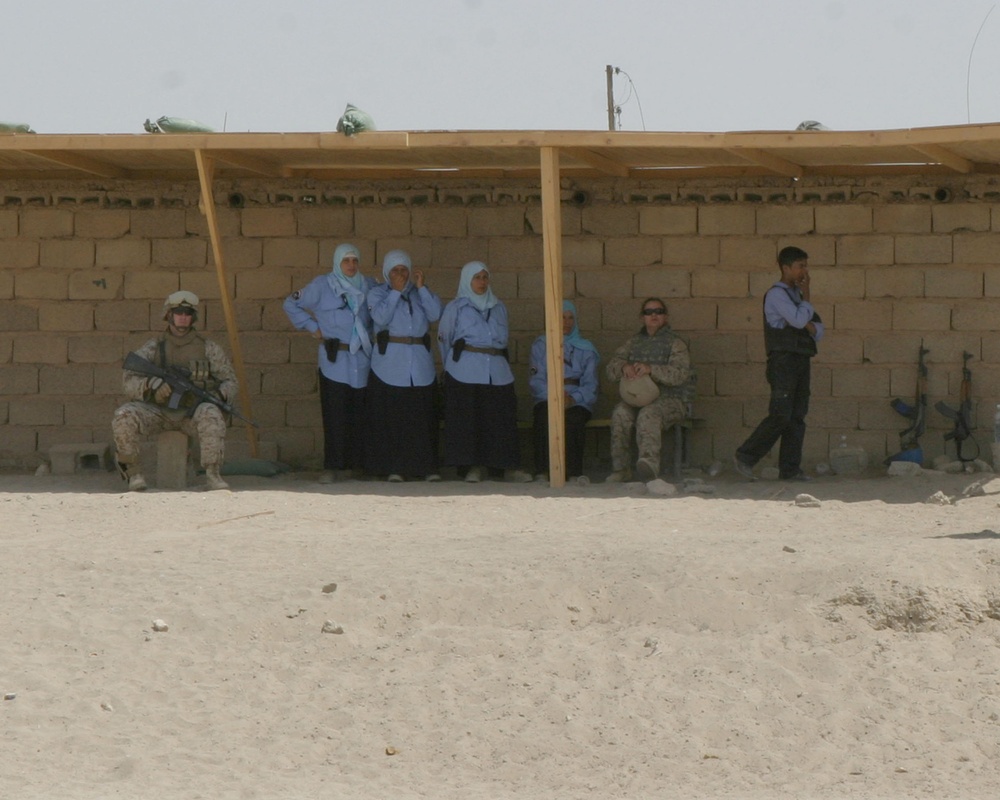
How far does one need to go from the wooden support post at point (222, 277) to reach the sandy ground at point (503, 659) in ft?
6.98

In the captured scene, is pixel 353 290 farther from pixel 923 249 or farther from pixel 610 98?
pixel 610 98

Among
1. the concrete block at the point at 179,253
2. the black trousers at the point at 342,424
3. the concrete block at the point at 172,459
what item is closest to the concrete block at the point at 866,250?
the black trousers at the point at 342,424

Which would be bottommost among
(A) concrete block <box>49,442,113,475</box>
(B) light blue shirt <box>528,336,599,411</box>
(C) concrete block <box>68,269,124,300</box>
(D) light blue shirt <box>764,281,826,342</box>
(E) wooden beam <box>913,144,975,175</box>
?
(A) concrete block <box>49,442,113,475</box>

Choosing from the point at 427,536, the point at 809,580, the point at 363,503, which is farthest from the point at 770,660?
the point at 363,503

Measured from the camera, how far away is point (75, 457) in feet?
35.5

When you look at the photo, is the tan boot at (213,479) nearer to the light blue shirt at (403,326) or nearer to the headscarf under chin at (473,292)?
the light blue shirt at (403,326)

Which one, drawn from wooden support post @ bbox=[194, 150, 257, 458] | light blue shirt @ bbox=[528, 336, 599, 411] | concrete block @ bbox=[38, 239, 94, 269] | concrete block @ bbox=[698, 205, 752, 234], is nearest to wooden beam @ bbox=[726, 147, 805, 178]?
concrete block @ bbox=[698, 205, 752, 234]

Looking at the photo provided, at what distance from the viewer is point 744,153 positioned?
376 inches

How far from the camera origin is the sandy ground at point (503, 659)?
18.2 ft

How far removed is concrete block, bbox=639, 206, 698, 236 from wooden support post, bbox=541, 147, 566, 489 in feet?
3.93

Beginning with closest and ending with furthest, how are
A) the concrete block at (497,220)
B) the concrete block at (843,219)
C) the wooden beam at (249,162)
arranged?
1. the wooden beam at (249,162)
2. the concrete block at (843,219)
3. the concrete block at (497,220)

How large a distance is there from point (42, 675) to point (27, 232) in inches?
224

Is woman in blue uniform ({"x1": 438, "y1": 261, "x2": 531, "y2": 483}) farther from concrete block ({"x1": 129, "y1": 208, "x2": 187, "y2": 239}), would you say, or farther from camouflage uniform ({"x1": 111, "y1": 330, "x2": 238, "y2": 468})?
concrete block ({"x1": 129, "y1": 208, "x2": 187, "y2": 239})

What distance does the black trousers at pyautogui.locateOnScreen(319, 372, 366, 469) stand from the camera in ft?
33.9
